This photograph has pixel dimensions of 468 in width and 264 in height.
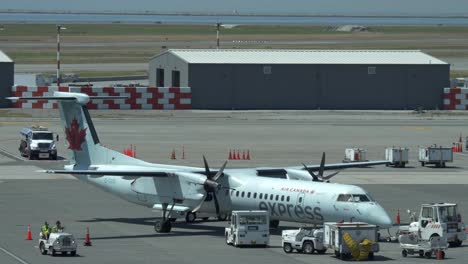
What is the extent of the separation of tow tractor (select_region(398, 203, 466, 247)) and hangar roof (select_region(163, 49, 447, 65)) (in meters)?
78.5

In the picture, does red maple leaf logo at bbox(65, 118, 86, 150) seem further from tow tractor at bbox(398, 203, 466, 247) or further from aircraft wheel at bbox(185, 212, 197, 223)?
tow tractor at bbox(398, 203, 466, 247)

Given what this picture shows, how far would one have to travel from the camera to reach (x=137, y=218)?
56438 millimetres

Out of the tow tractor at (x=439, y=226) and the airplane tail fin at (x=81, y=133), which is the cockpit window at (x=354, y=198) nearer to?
the tow tractor at (x=439, y=226)

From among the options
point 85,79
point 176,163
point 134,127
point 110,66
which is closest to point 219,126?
point 134,127

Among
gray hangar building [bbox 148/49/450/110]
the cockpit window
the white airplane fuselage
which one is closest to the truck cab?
the white airplane fuselage

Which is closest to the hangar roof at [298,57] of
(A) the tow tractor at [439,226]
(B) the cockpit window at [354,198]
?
(B) the cockpit window at [354,198]

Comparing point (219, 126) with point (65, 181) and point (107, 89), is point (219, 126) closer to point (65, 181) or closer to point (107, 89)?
point (107, 89)

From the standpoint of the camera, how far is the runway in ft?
152

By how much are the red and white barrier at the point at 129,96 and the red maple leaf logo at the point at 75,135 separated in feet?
194

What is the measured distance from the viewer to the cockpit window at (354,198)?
48062 mm

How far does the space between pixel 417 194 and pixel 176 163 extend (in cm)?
2060

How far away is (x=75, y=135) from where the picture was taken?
5834 cm

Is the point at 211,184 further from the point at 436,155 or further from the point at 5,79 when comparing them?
the point at 5,79

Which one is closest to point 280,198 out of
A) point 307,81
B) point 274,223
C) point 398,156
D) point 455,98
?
point 274,223
